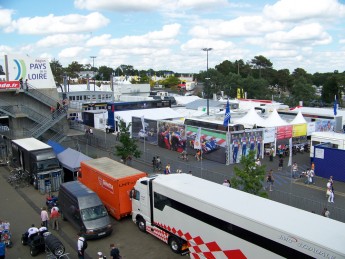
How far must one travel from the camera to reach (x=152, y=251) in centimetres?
1451

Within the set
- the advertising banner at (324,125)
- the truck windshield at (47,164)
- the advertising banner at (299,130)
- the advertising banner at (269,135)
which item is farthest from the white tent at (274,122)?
the truck windshield at (47,164)

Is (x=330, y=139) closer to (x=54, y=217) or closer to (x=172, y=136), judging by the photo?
(x=172, y=136)

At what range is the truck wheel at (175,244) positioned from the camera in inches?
545

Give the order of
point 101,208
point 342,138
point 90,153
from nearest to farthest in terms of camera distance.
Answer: point 101,208 < point 342,138 < point 90,153

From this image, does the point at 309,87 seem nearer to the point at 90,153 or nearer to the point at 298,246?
the point at 90,153

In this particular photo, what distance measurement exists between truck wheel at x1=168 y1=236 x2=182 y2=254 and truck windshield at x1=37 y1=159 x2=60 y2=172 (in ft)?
39.6

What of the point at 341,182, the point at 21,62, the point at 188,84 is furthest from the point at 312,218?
the point at 188,84

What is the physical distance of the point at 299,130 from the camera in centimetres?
3553

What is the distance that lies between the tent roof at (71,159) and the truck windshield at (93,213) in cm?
732

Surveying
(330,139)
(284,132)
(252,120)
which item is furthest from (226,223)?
(252,120)

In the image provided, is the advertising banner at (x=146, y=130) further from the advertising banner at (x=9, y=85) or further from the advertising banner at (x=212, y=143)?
the advertising banner at (x=9, y=85)

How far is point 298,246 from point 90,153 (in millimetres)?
27101

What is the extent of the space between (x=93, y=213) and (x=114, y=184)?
170 cm

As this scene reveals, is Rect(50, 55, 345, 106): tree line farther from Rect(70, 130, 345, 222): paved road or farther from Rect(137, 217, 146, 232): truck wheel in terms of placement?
Rect(137, 217, 146, 232): truck wheel
